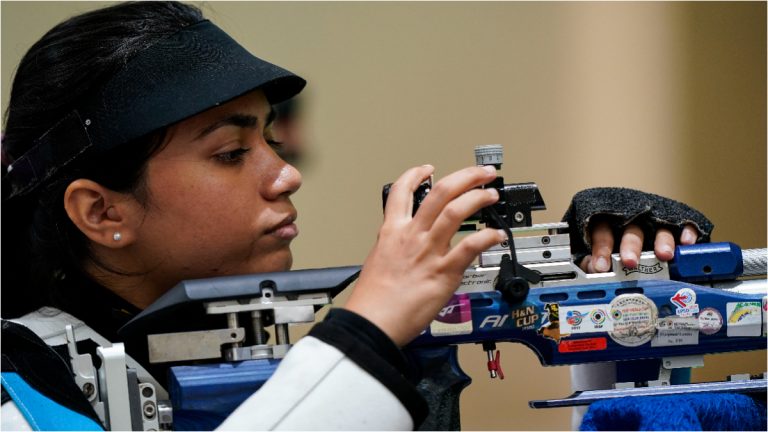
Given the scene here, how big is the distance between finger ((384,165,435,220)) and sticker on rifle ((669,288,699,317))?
36 centimetres

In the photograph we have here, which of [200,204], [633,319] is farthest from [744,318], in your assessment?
[200,204]

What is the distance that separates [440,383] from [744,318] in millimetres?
415

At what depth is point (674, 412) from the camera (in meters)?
1.21

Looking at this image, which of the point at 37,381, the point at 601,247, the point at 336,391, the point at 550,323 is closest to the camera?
the point at 336,391

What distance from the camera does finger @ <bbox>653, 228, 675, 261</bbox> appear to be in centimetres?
Answer: 133

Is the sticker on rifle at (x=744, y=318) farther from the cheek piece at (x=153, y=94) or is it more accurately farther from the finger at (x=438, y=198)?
the cheek piece at (x=153, y=94)

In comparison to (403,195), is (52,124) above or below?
above

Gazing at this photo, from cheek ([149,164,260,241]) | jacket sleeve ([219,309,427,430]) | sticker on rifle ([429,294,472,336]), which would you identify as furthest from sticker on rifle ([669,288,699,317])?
cheek ([149,164,260,241])

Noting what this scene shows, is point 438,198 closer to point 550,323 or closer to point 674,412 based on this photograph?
point 550,323

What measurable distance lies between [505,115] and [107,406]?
157 centimetres

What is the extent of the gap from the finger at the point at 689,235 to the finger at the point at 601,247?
3.7 inches

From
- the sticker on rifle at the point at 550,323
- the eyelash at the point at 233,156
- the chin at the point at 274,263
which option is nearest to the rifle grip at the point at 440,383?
the sticker on rifle at the point at 550,323

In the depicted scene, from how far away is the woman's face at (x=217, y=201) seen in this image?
1309mm

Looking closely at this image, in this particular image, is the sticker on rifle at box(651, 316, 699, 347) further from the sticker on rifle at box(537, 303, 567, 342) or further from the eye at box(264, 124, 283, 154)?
the eye at box(264, 124, 283, 154)
